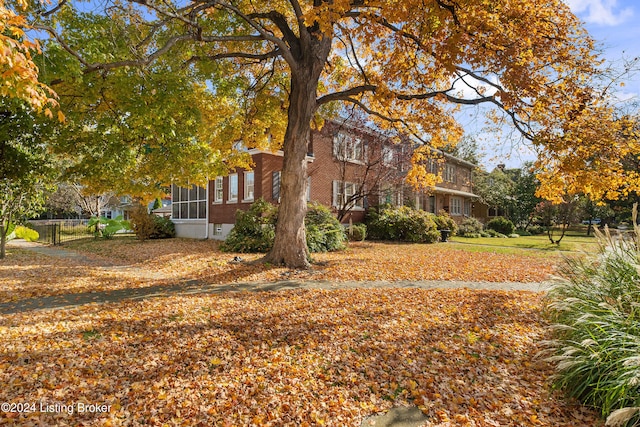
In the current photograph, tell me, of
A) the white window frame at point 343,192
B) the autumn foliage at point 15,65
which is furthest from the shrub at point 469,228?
the autumn foliage at point 15,65

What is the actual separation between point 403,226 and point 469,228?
36.8 ft

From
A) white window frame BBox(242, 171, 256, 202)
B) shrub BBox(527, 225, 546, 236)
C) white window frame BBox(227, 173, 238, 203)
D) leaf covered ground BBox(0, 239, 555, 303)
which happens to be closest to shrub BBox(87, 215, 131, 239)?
white window frame BBox(227, 173, 238, 203)

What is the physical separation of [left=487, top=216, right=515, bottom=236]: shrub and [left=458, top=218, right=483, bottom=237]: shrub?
116 inches

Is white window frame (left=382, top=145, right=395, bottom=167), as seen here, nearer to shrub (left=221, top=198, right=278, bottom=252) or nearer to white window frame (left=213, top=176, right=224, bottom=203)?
shrub (left=221, top=198, right=278, bottom=252)

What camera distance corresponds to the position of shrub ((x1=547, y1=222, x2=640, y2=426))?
2.94m

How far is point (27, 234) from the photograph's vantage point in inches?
864

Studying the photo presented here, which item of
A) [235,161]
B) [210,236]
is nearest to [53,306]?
[235,161]

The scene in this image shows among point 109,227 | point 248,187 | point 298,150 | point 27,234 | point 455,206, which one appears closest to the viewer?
point 298,150

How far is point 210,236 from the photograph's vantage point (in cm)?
1955

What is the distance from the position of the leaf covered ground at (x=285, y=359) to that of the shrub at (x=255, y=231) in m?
6.42

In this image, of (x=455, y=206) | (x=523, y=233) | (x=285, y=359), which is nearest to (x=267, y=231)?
(x=285, y=359)

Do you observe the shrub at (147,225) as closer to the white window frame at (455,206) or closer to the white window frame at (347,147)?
the white window frame at (347,147)

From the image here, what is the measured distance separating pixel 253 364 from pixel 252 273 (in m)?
5.42

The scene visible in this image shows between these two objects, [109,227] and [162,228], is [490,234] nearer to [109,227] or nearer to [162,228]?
[162,228]
